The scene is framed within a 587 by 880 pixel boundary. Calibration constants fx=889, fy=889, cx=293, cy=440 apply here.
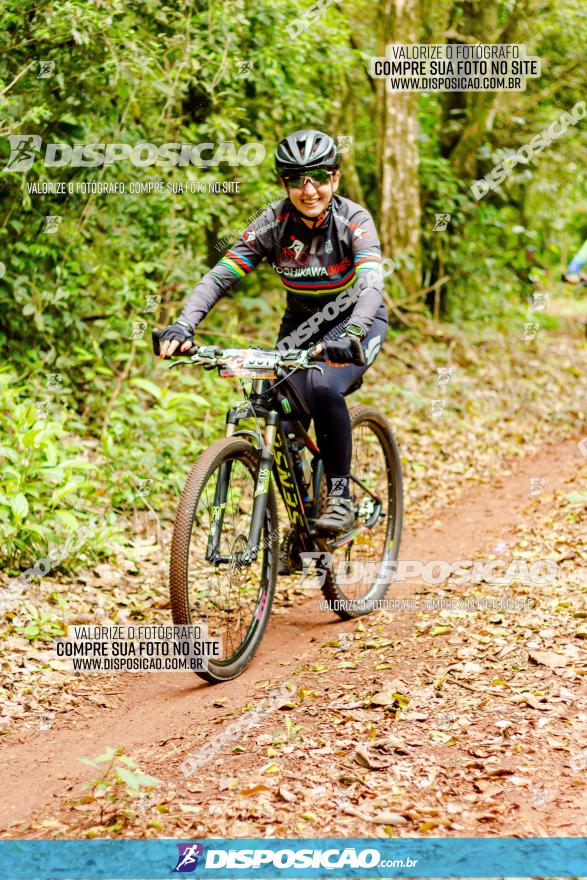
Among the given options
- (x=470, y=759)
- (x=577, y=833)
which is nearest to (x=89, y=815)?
(x=470, y=759)

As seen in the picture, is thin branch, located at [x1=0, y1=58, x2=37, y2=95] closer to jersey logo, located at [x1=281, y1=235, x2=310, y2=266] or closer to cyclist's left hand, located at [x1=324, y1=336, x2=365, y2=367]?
jersey logo, located at [x1=281, y1=235, x2=310, y2=266]

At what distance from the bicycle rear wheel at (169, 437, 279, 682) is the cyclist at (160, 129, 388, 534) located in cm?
48

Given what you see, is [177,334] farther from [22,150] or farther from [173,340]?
[22,150]

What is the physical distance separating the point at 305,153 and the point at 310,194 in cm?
22

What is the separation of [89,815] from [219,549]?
1.53m

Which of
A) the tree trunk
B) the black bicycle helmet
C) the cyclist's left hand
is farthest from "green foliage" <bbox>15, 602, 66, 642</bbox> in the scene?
the tree trunk

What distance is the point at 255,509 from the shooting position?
470cm

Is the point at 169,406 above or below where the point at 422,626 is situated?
above

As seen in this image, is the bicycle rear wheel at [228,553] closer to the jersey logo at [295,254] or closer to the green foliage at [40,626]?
the green foliage at [40,626]

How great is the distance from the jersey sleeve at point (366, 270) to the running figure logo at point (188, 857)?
2650 mm

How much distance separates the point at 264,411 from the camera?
4828mm

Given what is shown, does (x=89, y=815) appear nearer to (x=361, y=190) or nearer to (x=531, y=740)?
(x=531, y=740)

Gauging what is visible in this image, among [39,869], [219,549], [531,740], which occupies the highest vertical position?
[219,549]

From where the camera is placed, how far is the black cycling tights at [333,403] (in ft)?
16.3
